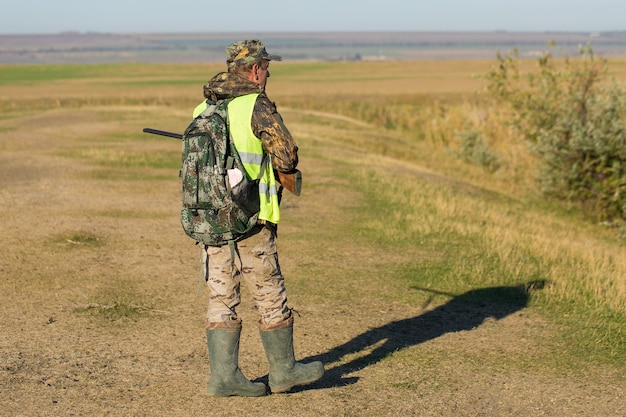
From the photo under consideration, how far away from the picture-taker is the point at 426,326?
8.20m

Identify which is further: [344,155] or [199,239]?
[344,155]

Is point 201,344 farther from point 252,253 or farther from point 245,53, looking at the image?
point 245,53

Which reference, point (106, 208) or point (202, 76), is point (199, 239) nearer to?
point (106, 208)

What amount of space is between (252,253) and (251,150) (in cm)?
65

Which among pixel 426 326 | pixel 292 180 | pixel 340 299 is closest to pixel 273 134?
pixel 292 180

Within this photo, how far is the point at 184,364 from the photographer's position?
6.75 meters

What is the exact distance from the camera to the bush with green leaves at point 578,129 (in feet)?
55.5

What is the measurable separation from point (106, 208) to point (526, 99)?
10020mm

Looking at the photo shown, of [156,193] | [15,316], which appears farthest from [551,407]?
[156,193]

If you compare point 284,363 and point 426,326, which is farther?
point 426,326

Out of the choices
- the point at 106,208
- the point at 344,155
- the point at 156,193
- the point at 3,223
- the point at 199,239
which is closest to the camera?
the point at 199,239

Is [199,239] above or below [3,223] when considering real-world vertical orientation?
above

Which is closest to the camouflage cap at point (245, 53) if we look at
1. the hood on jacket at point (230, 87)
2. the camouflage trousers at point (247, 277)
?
the hood on jacket at point (230, 87)

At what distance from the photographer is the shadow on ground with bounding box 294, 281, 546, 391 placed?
271 inches
